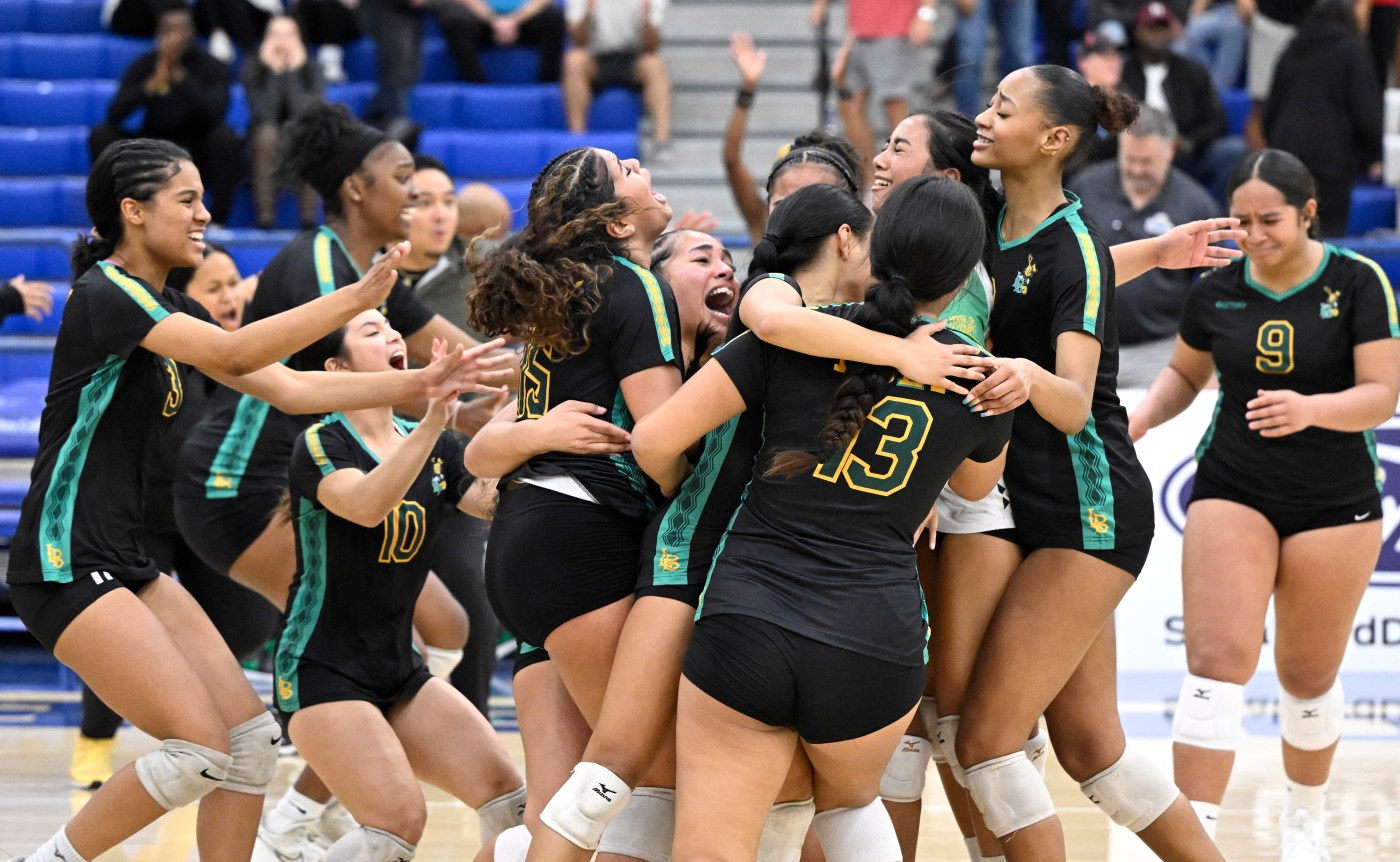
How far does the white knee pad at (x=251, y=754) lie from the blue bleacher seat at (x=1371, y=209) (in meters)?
8.04

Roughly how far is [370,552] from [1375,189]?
26.2 ft

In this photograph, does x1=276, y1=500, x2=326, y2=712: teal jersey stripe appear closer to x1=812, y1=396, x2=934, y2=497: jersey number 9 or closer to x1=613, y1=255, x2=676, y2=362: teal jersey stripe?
x1=613, y1=255, x2=676, y2=362: teal jersey stripe

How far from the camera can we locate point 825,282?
340 cm

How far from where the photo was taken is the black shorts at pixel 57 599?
152 inches

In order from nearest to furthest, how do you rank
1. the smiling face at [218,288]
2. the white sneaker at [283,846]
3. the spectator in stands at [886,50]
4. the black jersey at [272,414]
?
the white sneaker at [283,846] < the black jersey at [272,414] < the smiling face at [218,288] < the spectator in stands at [886,50]

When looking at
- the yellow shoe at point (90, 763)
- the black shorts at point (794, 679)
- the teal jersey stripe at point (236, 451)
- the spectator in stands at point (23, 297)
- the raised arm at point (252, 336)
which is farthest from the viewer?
the yellow shoe at point (90, 763)

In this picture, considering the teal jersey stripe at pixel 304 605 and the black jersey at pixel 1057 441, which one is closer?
the black jersey at pixel 1057 441

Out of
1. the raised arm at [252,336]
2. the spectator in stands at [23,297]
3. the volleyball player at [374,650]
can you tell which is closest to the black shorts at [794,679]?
the volleyball player at [374,650]

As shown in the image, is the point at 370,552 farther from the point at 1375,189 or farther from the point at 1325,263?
the point at 1375,189

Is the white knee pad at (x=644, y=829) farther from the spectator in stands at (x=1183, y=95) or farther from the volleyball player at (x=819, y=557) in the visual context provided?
the spectator in stands at (x=1183, y=95)

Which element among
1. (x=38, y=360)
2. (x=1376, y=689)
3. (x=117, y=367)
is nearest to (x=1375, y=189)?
(x=1376, y=689)

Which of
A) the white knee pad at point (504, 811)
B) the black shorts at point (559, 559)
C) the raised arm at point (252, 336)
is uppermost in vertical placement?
the raised arm at point (252, 336)

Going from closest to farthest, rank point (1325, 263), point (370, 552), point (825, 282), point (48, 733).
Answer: point (825, 282)
point (370, 552)
point (1325, 263)
point (48, 733)

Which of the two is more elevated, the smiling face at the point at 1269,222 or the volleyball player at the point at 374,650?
the smiling face at the point at 1269,222
